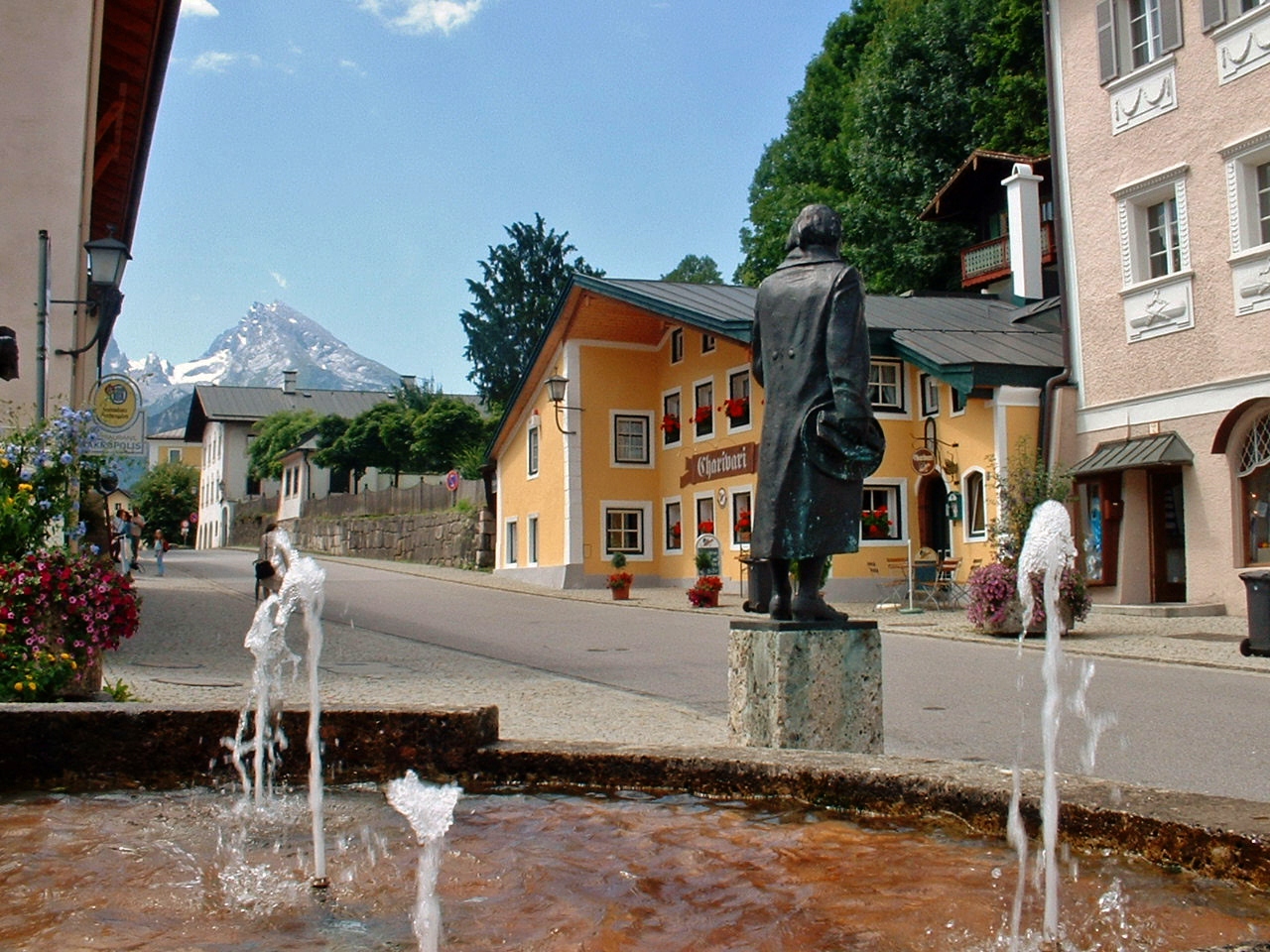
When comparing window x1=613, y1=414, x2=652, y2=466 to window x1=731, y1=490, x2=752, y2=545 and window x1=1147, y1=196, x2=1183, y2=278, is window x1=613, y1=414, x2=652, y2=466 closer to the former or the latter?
window x1=731, y1=490, x2=752, y2=545

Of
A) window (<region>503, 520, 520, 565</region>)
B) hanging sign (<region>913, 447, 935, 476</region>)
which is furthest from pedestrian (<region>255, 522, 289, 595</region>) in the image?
window (<region>503, 520, 520, 565</region>)

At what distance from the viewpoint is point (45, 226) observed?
1578 cm

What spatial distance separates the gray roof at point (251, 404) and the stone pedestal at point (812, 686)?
76219 mm

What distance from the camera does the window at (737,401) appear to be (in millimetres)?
27484

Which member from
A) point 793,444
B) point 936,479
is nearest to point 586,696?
point 793,444

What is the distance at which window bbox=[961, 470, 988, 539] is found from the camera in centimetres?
2269

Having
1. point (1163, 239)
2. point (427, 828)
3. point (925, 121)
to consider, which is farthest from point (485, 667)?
point (925, 121)

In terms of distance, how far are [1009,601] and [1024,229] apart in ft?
44.4

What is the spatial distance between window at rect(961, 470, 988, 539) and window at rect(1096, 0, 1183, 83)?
702 centimetres

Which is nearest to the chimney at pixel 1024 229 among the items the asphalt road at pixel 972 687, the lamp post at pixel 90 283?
the asphalt road at pixel 972 687

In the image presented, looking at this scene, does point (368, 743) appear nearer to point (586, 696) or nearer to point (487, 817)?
point (487, 817)

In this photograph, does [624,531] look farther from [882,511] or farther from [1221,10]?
[1221,10]

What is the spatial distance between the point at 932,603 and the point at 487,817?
61.0ft

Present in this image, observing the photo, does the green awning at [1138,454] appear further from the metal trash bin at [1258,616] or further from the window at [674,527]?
the window at [674,527]
